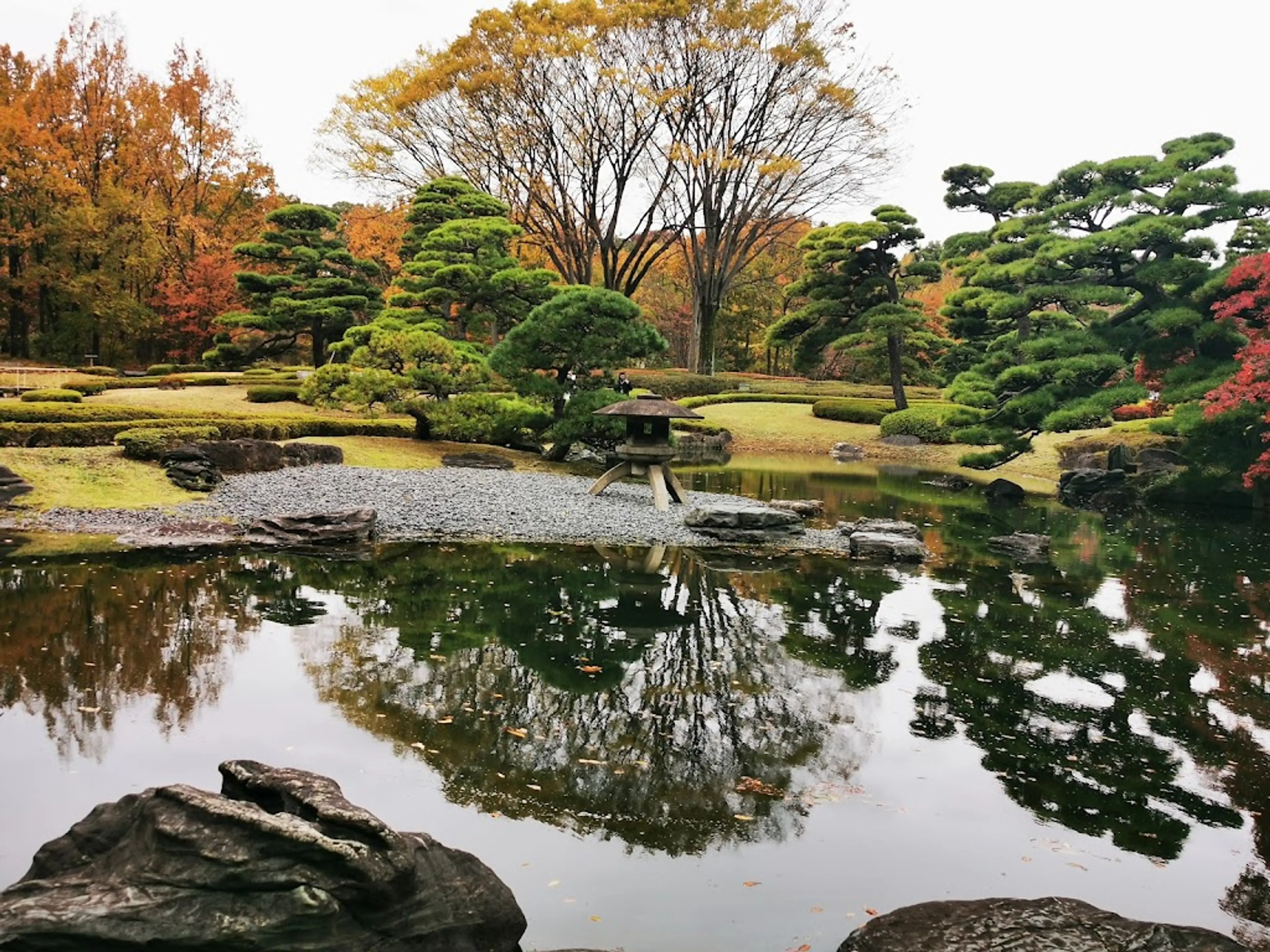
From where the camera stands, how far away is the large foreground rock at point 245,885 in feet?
8.14

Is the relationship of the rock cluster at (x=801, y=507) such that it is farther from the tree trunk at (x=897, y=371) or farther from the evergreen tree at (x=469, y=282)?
the tree trunk at (x=897, y=371)

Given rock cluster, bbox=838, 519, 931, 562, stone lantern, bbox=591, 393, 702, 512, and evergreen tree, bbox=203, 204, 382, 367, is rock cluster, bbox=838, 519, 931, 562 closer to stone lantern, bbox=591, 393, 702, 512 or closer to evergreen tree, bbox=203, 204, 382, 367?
stone lantern, bbox=591, 393, 702, 512

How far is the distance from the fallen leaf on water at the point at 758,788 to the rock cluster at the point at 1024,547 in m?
8.30

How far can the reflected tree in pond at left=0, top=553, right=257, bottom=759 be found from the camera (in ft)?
17.2

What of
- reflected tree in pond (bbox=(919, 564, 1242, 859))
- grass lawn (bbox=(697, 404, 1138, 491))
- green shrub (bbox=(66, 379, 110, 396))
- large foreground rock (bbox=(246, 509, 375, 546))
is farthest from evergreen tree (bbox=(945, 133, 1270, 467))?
green shrub (bbox=(66, 379, 110, 396))

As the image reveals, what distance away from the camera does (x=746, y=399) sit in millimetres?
31516

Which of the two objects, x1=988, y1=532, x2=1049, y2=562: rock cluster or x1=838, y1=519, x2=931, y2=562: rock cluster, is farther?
x1=988, y1=532, x2=1049, y2=562: rock cluster

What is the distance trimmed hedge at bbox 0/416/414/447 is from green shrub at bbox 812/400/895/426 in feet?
49.9

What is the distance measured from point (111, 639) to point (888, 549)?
347 inches

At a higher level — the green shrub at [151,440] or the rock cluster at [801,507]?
the green shrub at [151,440]

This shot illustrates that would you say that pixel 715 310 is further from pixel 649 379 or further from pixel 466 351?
pixel 466 351

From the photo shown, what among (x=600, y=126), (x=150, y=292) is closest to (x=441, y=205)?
(x=600, y=126)

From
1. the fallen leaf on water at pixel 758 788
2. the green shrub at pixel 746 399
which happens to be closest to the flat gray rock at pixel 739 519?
the fallen leaf on water at pixel 758 788

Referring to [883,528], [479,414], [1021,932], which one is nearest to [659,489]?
[883,528]
